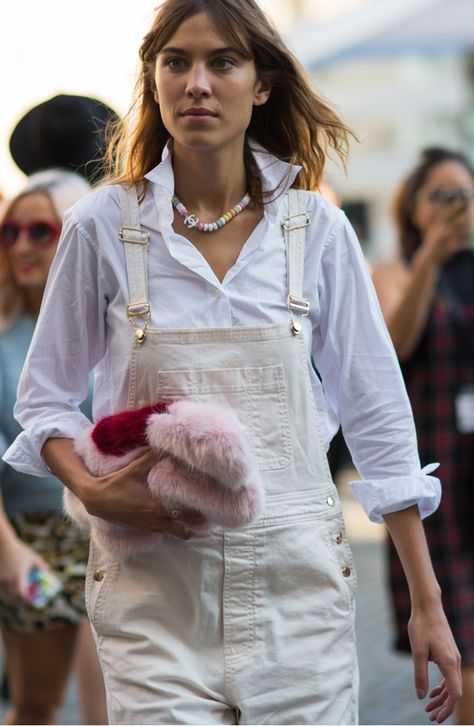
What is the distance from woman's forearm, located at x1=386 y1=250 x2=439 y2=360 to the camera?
4.87 metres

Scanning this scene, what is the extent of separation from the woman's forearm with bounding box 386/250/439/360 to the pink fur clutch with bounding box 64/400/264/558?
2.35 m

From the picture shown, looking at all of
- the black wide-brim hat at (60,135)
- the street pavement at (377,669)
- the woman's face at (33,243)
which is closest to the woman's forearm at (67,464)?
the black wide-brim hat at (60,135)

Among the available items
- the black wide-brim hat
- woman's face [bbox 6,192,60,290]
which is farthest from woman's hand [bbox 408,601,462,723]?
woman's face [bbox 6,192,60,290]

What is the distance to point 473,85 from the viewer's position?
16.0 metres

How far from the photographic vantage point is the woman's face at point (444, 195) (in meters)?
5.09

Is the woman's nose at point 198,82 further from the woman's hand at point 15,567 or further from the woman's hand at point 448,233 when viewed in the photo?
the woman's hand at point 448,233

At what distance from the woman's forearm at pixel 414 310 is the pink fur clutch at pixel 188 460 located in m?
2.35

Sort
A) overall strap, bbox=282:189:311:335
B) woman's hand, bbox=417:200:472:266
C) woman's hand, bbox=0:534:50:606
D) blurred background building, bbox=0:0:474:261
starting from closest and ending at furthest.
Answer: overall strap, bbox=282:189:311:335 < woman's hand, bbox=0:534:50:606 < woman's hand, bbox=417:200:472:266 < blurred background building, bbox=0:0:474:261

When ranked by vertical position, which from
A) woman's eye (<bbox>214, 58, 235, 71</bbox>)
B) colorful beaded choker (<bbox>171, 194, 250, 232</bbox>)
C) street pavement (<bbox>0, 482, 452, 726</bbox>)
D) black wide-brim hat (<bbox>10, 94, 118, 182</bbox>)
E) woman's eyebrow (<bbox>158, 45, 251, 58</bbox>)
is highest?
woman's eyebrow (<bbox>158, 45, 251, 58</bbox>)

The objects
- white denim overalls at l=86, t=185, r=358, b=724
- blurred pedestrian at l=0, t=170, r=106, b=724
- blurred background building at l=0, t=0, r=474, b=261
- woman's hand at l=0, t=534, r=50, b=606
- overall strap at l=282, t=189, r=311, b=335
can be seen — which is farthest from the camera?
blurred background building at l=0, t=0, r=474, b=261

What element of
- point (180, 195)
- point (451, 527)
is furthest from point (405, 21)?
point (180, 195)

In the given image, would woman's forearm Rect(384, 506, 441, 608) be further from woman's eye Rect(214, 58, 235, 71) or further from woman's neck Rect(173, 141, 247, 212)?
woman's eye Rect(214, 58, 235, 71)

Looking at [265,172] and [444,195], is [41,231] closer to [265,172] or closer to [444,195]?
[444,195]

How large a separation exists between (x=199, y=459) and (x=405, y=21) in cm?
995
